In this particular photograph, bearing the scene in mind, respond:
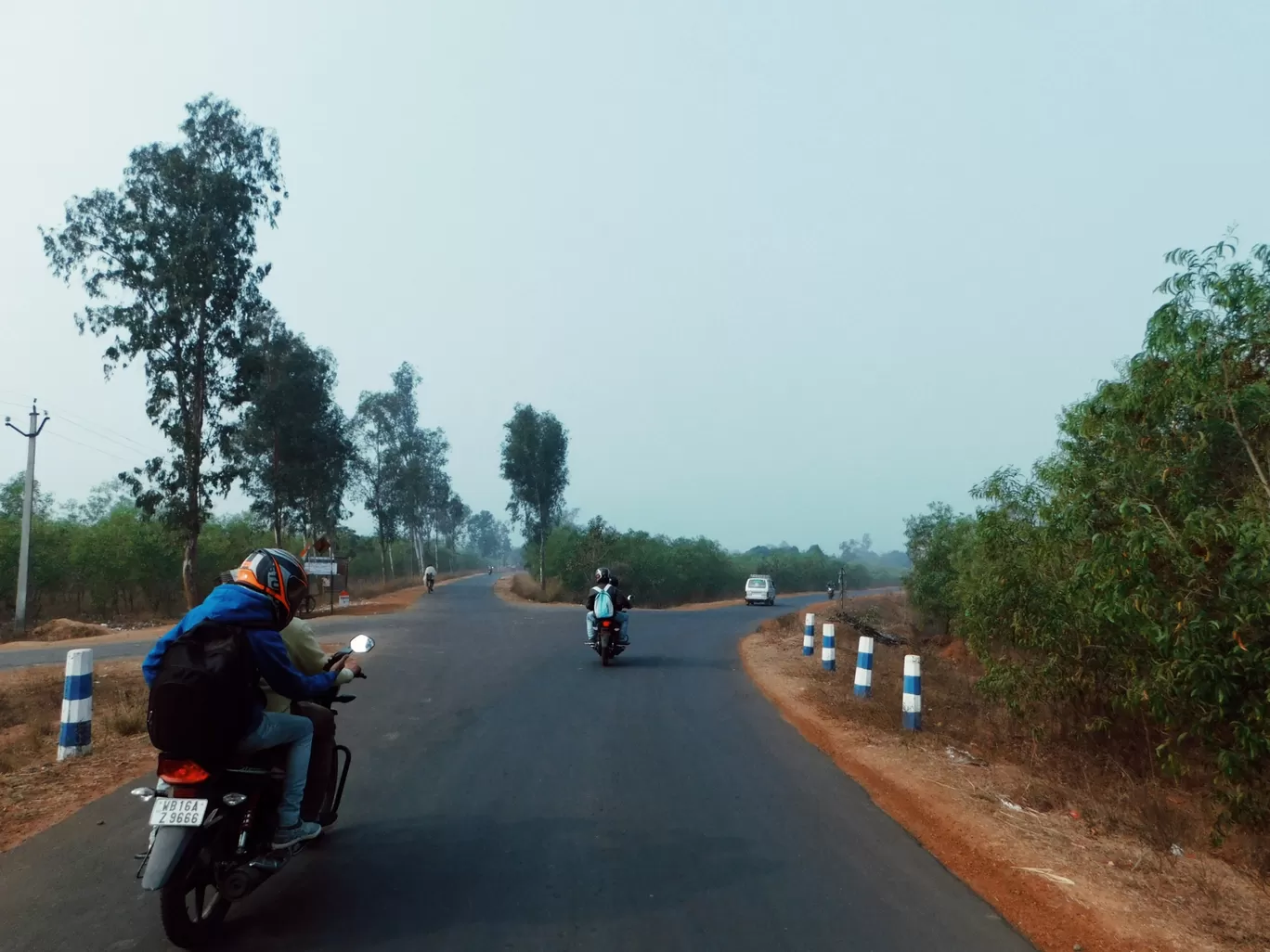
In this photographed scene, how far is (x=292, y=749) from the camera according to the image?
16.1 ft

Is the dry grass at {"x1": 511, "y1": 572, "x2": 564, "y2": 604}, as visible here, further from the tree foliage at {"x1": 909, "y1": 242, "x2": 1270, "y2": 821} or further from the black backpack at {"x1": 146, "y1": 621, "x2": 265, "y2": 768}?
the black backpack at {"x1": 146, "y1": 621, "x2": 265, "y2": 768}

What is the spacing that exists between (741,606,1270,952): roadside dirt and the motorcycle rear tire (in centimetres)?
397

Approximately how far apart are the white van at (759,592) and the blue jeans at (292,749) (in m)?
49.0

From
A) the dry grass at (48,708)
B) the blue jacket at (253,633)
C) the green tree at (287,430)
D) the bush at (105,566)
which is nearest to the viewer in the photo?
the blue jacket at (253,633)

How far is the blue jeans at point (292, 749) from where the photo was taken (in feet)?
15.5

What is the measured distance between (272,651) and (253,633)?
128mm

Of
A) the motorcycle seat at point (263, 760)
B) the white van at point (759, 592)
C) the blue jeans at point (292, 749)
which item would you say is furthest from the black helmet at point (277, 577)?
the white van at point (759, 592)

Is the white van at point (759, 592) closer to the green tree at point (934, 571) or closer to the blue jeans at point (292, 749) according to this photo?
the green tree at point (934, 571)

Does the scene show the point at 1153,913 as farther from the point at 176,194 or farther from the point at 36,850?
the point at 176,194

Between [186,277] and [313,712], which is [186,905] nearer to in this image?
[313,712]

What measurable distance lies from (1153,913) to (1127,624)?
2.87m

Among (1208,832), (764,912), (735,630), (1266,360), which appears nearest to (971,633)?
(1208,832)

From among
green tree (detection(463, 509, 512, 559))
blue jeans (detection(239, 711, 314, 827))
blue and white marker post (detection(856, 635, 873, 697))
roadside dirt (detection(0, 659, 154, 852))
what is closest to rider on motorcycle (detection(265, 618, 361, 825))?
blue jeans (detection(239, 711, 314, 827))

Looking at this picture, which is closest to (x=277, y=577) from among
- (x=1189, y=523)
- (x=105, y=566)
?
(x=1189, y=523)
